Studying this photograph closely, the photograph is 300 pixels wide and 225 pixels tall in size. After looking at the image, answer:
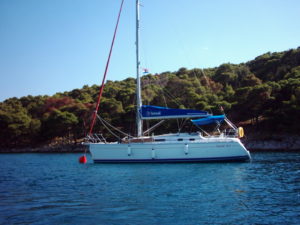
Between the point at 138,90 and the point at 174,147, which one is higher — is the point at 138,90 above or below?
above

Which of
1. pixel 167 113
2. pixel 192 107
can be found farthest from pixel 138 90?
pixel 192 107

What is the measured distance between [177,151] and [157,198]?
39.2 ft

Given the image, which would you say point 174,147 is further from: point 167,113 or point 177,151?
point 167,113

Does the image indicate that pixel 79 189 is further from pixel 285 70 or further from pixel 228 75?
pixel 228 75

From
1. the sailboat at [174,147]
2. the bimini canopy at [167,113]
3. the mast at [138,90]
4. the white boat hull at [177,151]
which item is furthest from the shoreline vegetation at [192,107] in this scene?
the white boat hull at [177,151]

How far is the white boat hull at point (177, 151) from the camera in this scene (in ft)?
77.9

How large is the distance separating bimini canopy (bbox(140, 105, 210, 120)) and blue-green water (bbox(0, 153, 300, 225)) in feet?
20.7

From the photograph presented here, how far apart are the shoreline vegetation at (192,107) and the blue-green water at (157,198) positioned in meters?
22.9

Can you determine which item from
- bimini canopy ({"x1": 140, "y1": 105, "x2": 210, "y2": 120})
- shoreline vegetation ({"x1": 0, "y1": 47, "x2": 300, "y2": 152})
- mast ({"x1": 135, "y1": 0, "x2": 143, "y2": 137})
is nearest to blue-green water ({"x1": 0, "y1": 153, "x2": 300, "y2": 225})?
bimini canopy ({"x1": 140, "y1": 105, "x2": 210, "y2": 120})

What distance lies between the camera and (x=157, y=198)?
12578mm

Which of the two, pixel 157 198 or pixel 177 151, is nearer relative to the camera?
pixel 157 198

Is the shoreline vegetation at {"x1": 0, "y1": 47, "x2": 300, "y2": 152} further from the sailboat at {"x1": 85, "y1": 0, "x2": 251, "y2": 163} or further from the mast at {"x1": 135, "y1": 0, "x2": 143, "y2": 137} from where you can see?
the sailboat at {"x1": 85, "y1": 0, "x2": 251, "y2": 163}

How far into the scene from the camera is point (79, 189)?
14984mm

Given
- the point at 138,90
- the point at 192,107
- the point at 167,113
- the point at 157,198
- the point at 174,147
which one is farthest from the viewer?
the point at 192,107
